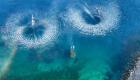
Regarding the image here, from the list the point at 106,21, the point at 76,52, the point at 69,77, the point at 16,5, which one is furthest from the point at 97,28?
the point at 16,5

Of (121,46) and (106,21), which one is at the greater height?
(106,21)

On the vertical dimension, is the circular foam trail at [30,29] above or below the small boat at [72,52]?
above

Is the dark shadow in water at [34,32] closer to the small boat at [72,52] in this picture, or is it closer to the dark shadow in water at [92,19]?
the small boat at [72,52]

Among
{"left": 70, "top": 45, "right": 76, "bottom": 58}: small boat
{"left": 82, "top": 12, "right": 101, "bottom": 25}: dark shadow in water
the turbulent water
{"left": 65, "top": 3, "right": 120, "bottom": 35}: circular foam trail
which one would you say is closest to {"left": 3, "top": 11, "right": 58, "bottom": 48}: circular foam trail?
the turbulent water

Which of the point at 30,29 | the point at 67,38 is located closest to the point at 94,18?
the point at 67,38

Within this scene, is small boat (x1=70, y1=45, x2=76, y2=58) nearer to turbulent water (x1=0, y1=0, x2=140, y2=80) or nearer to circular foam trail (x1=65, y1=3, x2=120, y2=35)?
turbulent water (x1=0, y1=0, x2=140, y2=80)

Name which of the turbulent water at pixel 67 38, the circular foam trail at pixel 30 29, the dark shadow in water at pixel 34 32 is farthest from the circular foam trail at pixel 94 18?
the dark shadow in water at pixel 34 32

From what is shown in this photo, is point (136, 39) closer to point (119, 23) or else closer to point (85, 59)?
point (119, 23)
